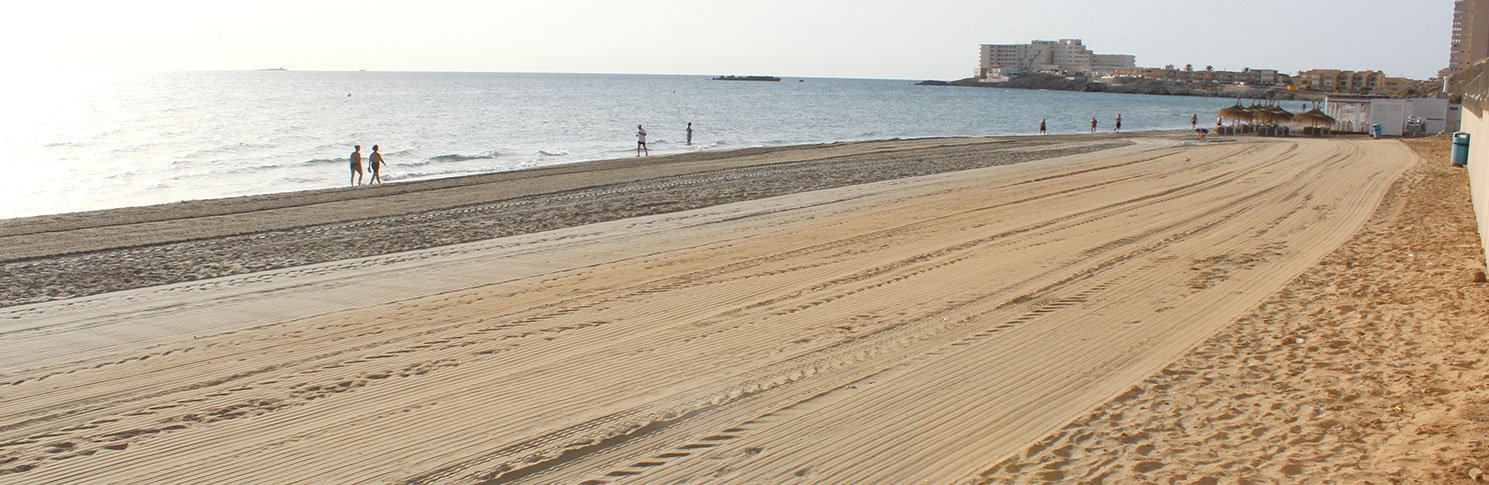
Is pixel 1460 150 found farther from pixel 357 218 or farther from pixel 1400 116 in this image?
pixel 357 218

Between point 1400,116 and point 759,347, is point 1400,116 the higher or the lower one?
the higher one

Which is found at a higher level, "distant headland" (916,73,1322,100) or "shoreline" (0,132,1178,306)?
"distant headland" (916,73,1322,100)

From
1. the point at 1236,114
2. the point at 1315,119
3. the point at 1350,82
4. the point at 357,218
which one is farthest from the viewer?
the point at 1350,82

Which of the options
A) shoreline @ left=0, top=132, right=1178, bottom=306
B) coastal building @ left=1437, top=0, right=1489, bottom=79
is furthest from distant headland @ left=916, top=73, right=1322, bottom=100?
shoreline @ left=0, top=132, right=1178, bottom=306

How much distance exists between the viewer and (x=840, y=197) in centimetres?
1698

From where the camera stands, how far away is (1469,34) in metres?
80.2

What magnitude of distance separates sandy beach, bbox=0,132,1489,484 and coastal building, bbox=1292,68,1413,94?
171 metres

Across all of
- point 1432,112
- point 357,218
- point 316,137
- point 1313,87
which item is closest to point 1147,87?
point 1313,87

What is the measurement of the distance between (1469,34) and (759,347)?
97.2m

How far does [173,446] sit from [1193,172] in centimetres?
2023

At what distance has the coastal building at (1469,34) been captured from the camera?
208 ft

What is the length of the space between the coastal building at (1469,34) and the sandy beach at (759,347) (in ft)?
150

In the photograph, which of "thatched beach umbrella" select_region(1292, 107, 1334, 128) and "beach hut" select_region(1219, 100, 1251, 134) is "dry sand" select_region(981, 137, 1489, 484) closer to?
"thatched beach umbrella" select_region(1292, 107, 1334, 128)

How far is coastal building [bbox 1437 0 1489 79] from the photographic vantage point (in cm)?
6334
